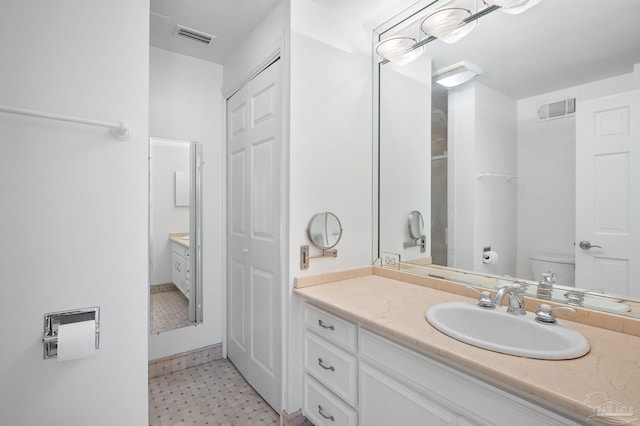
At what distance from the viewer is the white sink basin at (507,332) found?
93 cm

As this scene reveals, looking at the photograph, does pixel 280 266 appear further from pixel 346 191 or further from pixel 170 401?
pixel 170 401

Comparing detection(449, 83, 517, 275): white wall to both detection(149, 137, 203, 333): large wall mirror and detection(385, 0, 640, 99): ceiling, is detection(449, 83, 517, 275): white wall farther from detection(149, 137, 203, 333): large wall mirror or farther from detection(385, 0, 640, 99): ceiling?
detection(149, 137, 203, 333): large wall mirror

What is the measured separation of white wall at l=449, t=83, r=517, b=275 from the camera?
1450 millimetres

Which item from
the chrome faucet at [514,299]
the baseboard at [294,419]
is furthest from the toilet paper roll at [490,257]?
the baseboard at [294,419]

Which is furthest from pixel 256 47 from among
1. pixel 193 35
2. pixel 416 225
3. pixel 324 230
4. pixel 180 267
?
pixel 180 267

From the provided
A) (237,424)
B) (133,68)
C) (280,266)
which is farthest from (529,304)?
(133,68)

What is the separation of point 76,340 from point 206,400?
1153 millimetres

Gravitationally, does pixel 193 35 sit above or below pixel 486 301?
above

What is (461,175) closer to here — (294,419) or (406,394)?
(406,394)

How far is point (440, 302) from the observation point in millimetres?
1423

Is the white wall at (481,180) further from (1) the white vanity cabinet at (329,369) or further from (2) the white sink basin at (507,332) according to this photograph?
(1) the white vanity cabinet at (329,369)

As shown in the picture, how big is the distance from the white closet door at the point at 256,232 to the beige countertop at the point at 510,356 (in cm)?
41

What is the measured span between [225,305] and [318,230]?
1297 mm

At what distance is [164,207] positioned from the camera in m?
2.29
